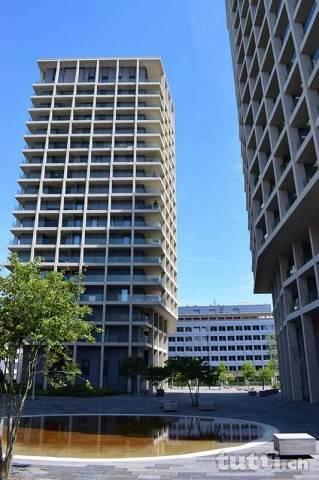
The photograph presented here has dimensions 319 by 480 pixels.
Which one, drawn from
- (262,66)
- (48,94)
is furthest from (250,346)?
(262,66)

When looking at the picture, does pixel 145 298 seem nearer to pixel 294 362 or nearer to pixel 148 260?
pixel 148 260

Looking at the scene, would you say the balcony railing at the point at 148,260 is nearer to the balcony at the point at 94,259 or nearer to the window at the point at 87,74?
the balcony at the point at 94,259

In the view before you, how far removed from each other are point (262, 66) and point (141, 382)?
1667 inches

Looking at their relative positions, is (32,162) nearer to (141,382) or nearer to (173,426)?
(141,382)

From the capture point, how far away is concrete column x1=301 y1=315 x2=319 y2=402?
29125mm

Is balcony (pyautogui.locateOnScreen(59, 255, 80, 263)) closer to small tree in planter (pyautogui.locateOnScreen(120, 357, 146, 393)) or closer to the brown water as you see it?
small tree in planter (pyautogui.locateOnScreen(120, 357, 146, 393))

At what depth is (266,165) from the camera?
33.8 m

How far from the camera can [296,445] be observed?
443 inches

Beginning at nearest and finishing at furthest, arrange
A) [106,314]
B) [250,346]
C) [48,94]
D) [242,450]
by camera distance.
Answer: [242,450]
[106,314]
[48,94]
[250,346]

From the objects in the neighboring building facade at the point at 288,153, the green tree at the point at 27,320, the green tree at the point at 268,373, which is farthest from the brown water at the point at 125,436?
the green tree at the point at 268,373

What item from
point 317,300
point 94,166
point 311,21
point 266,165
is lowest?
point 317,300

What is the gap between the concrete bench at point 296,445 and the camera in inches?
439

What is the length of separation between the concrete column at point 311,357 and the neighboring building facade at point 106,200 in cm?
2624

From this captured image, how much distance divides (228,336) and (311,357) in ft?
320
